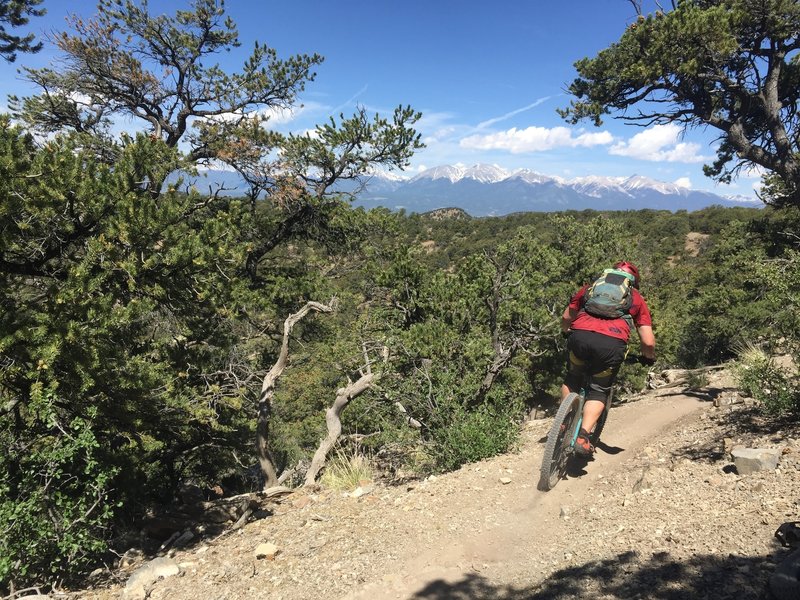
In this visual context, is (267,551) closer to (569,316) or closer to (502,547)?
(502,547)

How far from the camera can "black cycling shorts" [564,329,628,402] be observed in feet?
14.2

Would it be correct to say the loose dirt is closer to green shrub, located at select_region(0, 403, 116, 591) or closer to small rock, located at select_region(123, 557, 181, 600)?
small rock, located at select_region(123, 557, 181, 600)

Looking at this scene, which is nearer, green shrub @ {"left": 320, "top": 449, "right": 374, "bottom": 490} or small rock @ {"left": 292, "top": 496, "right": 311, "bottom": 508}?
small rock @ {"left": 292, "top": 496, "right": 311, "bottom": 508}

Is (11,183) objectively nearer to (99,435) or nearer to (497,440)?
(99,435)

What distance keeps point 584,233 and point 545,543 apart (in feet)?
63.7

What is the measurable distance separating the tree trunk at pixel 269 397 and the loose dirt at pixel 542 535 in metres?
3.21

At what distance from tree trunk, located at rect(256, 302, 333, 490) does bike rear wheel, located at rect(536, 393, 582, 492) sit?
18.7ft

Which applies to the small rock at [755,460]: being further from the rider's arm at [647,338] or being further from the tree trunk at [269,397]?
the tree trunk at [269,397]

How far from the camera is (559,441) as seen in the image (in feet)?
14.8

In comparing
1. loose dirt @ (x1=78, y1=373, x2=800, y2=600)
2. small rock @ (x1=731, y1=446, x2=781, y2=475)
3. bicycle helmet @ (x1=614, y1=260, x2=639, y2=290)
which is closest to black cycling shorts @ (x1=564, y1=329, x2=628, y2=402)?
bicycle helmet @ (x1=614, y1=260, x2=639, y2=290)

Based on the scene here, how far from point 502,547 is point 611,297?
7.97 feet

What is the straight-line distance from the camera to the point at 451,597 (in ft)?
10.4

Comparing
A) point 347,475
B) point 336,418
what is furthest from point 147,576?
point 336,418

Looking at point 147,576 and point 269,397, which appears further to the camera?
point 269,397
